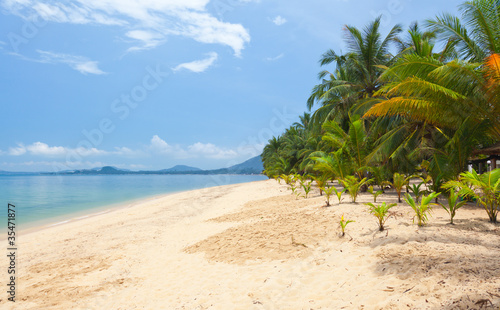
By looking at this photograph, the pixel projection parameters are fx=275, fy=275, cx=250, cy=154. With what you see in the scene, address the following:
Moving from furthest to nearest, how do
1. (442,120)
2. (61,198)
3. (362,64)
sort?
(61,198), (362,64), (442,120)

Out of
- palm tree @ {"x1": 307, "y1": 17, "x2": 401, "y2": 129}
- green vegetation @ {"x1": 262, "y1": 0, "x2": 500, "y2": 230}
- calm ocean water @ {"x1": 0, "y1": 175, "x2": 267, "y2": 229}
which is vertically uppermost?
palm tree @ {"x1": 307, "y1": 17, "x2": 401, "y2": 129}

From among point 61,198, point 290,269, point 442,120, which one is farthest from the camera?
point 61,198

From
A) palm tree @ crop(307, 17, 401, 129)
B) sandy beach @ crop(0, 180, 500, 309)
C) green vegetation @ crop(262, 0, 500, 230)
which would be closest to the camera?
sandy beach @ crop(0, 180, 500, 309)

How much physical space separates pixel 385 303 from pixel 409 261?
989 millimetres

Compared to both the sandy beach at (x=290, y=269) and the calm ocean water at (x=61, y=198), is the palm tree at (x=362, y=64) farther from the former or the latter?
the calm ocean water at (x=61, y=198)

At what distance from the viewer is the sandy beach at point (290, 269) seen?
3.07 m

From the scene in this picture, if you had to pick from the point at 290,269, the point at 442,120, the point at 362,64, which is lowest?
the point at 290,269

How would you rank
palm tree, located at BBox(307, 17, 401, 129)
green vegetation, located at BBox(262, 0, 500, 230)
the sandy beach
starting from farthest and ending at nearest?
palm tree, located at BBox(307, 17, 401, 129) → green vegetation, located at BBox(262, 0, 500, 230) → the sandy beach

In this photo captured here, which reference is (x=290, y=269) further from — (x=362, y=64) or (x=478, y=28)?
(x=362, y=64)

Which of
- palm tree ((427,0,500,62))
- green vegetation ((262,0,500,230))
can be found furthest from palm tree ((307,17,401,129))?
palm tree ((427,0,500,62))

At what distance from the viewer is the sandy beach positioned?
307cm

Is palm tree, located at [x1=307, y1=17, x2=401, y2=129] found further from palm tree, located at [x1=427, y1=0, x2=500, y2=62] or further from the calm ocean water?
the calm ocean water

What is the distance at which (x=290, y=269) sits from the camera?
4227 millimetres

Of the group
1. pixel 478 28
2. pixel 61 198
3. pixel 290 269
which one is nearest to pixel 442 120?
pixel 478 28
